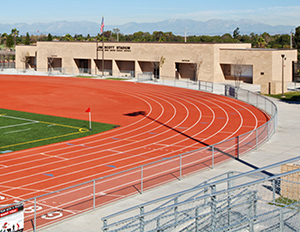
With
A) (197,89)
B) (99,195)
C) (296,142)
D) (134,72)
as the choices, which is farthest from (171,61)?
(99,195)

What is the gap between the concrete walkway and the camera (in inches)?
552

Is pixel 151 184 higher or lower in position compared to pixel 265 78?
lower

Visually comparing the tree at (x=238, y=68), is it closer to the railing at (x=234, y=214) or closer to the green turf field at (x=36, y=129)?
the green turf field at (x=36, y=129)

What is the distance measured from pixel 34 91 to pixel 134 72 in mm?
22452

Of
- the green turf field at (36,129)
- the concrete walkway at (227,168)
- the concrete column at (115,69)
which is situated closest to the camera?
the concrete walkway at (227,168)

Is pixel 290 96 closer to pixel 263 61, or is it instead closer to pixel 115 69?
pixel 263 61

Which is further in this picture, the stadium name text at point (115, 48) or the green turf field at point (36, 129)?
the stadium name text at point (115, 48)

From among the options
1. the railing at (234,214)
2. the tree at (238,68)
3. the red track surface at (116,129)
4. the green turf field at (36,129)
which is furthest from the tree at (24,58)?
the railing at (234,214)

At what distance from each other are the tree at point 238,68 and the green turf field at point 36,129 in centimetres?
3109

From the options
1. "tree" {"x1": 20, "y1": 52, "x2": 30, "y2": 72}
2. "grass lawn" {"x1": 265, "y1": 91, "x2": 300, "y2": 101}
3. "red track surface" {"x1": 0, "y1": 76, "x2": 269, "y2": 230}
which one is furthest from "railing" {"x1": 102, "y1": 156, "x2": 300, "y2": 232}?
"tree" {"x1": 20, "y1": 52, "x2": 30, "y2": 72}

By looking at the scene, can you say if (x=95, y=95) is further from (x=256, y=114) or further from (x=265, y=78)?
(x=265, y=78)

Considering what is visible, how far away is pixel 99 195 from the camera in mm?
15641

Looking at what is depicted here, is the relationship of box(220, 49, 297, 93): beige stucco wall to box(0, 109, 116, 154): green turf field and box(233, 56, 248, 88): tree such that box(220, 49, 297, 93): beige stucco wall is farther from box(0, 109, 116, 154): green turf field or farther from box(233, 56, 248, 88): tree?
box(0, 109, 116, 154): green turf field

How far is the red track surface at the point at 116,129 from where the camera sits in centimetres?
2106
